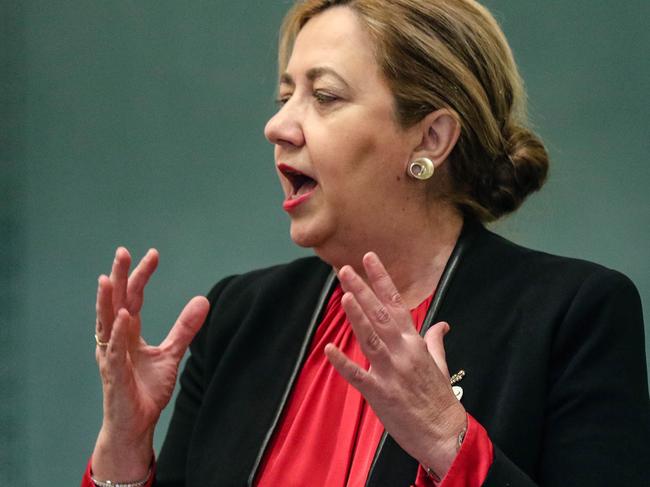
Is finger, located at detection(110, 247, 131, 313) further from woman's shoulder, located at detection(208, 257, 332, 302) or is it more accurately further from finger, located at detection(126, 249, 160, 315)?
woman's shoulder, located at detection(208, 257, 332, 302)

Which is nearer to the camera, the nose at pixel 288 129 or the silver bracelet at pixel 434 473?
the silver bracelet at pixel 434 473

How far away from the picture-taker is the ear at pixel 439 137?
189cm

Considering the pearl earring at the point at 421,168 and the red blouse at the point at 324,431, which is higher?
the pearl earring at the point at 421,168

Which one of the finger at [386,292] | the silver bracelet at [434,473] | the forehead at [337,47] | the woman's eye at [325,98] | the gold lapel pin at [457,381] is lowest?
the silver bracelet at [434,473]

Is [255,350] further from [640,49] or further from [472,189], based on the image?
[640,49]

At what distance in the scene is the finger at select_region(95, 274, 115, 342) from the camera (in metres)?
1.68

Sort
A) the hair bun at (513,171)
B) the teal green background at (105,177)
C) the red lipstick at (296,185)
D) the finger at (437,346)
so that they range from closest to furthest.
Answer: the finger at (437,346), the red lipstick at (296,185), the hair bun at (513,171), the teal green background at (105,177)

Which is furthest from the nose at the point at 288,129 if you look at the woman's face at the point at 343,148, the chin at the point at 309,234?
the chin at the point at 309,234

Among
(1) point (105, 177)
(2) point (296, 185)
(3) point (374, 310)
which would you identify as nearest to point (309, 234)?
(2) point (296, 185)

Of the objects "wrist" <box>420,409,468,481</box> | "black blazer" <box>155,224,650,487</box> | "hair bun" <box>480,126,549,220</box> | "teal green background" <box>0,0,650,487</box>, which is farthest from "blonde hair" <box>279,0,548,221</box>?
"teal green background" <box>0,0,650,487</box>

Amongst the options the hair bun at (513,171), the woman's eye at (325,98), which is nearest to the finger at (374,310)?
the woman's eye at (325,98)

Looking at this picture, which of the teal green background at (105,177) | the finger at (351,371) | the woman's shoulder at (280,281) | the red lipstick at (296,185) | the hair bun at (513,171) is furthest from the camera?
the teal green background at (105,177)

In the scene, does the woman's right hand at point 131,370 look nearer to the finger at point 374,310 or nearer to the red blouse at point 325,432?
the red blouse at point 325,432

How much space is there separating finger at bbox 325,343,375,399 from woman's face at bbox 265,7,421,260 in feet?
1.51
